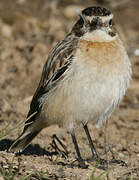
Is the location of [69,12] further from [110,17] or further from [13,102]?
[110,17]

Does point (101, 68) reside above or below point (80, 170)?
above

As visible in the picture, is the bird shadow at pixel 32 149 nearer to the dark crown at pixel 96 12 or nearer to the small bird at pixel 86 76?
the small bird at pixel 86 76

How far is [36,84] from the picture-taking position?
1041cm

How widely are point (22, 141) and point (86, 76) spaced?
70.7 inches

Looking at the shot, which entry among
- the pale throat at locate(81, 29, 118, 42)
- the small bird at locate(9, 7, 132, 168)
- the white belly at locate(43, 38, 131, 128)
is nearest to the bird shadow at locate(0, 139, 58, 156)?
the small bird at locate(9, 7, 132, 168)

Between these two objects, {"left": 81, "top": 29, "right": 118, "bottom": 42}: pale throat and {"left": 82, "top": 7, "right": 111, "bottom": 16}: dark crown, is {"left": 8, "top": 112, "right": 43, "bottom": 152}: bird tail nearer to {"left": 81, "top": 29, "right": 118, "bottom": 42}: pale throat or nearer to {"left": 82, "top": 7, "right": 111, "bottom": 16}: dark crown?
{"left": 81, "top": 29, "right": 118, "bottom": 42}: pale throat

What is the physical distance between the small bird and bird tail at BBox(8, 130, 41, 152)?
50 cm

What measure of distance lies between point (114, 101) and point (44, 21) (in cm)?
699

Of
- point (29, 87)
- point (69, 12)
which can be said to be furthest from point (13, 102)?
point (69, 12)

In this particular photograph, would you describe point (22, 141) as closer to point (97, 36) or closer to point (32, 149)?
point (32, 149)

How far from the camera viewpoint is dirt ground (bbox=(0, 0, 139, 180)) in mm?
6016

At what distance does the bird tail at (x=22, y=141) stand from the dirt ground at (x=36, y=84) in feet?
0.48

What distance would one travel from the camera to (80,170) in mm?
6074

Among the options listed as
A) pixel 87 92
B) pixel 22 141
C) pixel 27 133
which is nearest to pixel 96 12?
pixel 87 92
